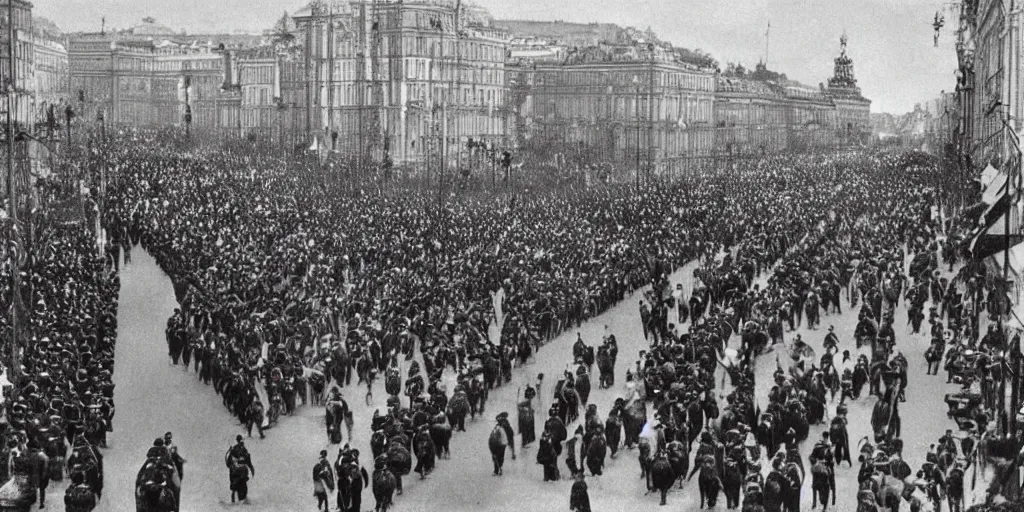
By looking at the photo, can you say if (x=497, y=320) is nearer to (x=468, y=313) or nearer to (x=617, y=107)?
(x=468, y=313)

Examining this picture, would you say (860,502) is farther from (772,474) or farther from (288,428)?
(288,428)

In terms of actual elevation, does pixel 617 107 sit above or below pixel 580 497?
above

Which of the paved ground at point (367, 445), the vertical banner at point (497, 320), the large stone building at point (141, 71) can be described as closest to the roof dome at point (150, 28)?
the large stone building at point (141, 71)

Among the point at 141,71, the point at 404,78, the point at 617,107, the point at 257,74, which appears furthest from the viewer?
the point at 141,71

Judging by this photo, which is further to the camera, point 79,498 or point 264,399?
point 264,399

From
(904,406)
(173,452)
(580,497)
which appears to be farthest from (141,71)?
(580,497)

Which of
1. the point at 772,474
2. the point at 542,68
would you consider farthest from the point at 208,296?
the point at 542,68

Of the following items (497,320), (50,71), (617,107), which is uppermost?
(50,71)
